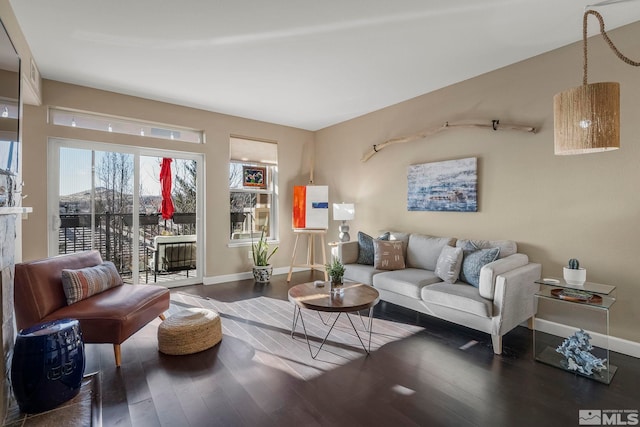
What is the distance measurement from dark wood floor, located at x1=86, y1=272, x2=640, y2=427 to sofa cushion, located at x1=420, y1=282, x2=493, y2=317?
0.36m

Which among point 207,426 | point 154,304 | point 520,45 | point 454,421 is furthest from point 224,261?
point 520,45

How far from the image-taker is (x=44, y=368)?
1.91 meters

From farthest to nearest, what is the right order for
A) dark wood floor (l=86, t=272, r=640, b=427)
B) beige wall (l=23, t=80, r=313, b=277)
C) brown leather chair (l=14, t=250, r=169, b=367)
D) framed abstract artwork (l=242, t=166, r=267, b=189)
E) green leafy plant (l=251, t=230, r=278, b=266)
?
framed abstract artwork (l=242, t=166, r=267, b=189)
green leafy plant (l=251, t=230, r=278, b=266)
beige wall (l=23, t=80, r=313, b=277)
brown leather chair (l=14, t=250, r=169, b=367)
dark wood floor (l=86, t=272, r=640, b=427)

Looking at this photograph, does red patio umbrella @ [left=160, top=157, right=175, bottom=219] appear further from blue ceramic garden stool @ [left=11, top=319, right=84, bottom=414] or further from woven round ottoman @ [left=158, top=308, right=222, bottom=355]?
blue ceramic garden stool @ [left=11, top=319, right=84, bottom=414]

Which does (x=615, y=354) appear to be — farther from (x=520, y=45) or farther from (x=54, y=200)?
(x=54, y=200)

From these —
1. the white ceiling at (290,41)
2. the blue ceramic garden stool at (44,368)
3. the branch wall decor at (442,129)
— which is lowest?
the blue ceramic garden stool at (44,368)

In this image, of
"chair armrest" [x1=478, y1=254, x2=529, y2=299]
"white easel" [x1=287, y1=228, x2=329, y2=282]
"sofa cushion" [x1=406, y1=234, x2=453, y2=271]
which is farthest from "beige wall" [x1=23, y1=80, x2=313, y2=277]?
"chair armrest" [x1=478, y1=254, x2=529, y2=299]

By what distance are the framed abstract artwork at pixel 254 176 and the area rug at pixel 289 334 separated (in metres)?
2.33

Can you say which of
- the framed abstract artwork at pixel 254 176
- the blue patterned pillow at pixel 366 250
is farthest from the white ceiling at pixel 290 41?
the blue patterned pillow at pixel 366 250

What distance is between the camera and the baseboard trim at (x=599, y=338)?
8.75 ft

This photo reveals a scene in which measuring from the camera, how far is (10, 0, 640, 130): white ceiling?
2461mm

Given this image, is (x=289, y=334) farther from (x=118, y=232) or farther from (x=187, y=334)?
(x=118, y=232)

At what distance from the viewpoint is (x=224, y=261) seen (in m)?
5.21

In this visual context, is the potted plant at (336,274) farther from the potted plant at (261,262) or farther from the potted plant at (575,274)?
the potted plant at (261,262)
